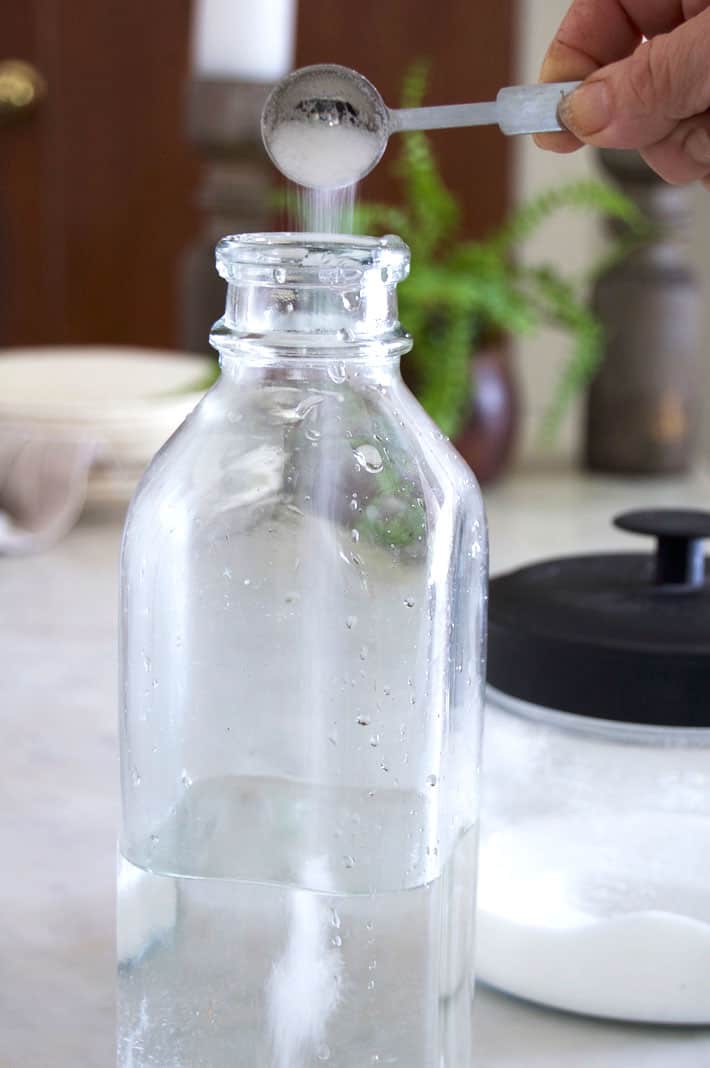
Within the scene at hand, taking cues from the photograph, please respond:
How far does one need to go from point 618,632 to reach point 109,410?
75 centimetres

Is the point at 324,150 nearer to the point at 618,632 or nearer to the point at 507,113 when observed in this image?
the point at 507,113

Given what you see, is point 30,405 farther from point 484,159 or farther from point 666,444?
point 484,159

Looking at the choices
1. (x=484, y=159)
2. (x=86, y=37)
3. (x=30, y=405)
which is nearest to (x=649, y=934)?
(x=30, y=405)

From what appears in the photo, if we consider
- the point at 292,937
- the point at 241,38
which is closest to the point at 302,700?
the point at 292,937

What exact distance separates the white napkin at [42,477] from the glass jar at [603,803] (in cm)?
71

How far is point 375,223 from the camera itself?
2.04 m

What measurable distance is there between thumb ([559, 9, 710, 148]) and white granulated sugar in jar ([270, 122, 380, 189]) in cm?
8

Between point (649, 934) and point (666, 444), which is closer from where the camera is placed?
point (649, 934)

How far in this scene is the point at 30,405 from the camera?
1209mm

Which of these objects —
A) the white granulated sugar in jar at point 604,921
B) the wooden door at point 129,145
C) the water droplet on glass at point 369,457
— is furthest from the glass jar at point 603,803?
the wooden door at point 129,145

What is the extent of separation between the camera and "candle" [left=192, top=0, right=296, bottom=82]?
1403mm

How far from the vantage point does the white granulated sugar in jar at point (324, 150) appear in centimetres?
43

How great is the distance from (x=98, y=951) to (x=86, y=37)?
2284 mm

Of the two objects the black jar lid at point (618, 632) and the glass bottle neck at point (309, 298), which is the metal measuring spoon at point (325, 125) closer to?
the glass bottle neck at point (309, 298)
